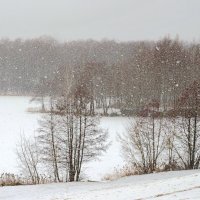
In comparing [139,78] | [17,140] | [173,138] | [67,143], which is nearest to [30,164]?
[67,143]

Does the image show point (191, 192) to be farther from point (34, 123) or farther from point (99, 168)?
point (34, 123)

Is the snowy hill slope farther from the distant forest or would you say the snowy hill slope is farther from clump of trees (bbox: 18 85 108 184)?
the distant forest

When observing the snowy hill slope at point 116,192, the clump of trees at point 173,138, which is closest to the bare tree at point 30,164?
the snowy hill slope at point 116,192

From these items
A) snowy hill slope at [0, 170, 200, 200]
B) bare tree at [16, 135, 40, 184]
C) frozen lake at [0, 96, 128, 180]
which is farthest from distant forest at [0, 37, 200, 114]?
snowy hill slope at [0, 170, 200, 200]

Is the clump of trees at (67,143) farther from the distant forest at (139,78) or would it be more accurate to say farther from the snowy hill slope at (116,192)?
the distant forest at (139,78)

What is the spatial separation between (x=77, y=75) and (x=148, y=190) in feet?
252

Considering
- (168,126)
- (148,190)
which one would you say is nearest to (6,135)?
(168,126)

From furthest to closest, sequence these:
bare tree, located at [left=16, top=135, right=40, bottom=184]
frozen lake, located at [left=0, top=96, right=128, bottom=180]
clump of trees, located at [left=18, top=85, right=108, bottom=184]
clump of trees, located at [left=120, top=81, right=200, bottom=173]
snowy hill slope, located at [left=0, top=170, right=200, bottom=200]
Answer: frozen lake, located at [left=0, top=96, right=128, bottom=180] < clump of trees, located at [left=120, top=81, right=200, bottom=173] < clump of trees, located at [left=18, top=85, right=108, bottom=184] < bare tree, located at [left=16, top=135, right=40, bottom=184] < snowy hill slope, located at [left=0, top=170, right=200, bottom=200]

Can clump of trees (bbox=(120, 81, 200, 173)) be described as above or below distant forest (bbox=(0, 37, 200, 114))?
below

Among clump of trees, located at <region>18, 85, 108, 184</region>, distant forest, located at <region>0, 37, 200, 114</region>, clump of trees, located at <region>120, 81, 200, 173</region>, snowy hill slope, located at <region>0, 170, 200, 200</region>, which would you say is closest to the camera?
snowy hill slope, located at <region>0, 170, 200, 200</region>

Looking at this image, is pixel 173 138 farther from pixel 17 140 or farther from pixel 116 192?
pixel 17 140

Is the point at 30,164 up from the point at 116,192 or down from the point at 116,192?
down

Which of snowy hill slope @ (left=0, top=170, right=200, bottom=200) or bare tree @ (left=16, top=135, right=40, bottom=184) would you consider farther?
bare tree @ (left=16, top=135, right=40, bottom=184)

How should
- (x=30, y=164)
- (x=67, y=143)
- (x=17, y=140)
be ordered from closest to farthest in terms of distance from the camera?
(x=30, y=164)
(x=67, y=143)
(x=17, y=140)
